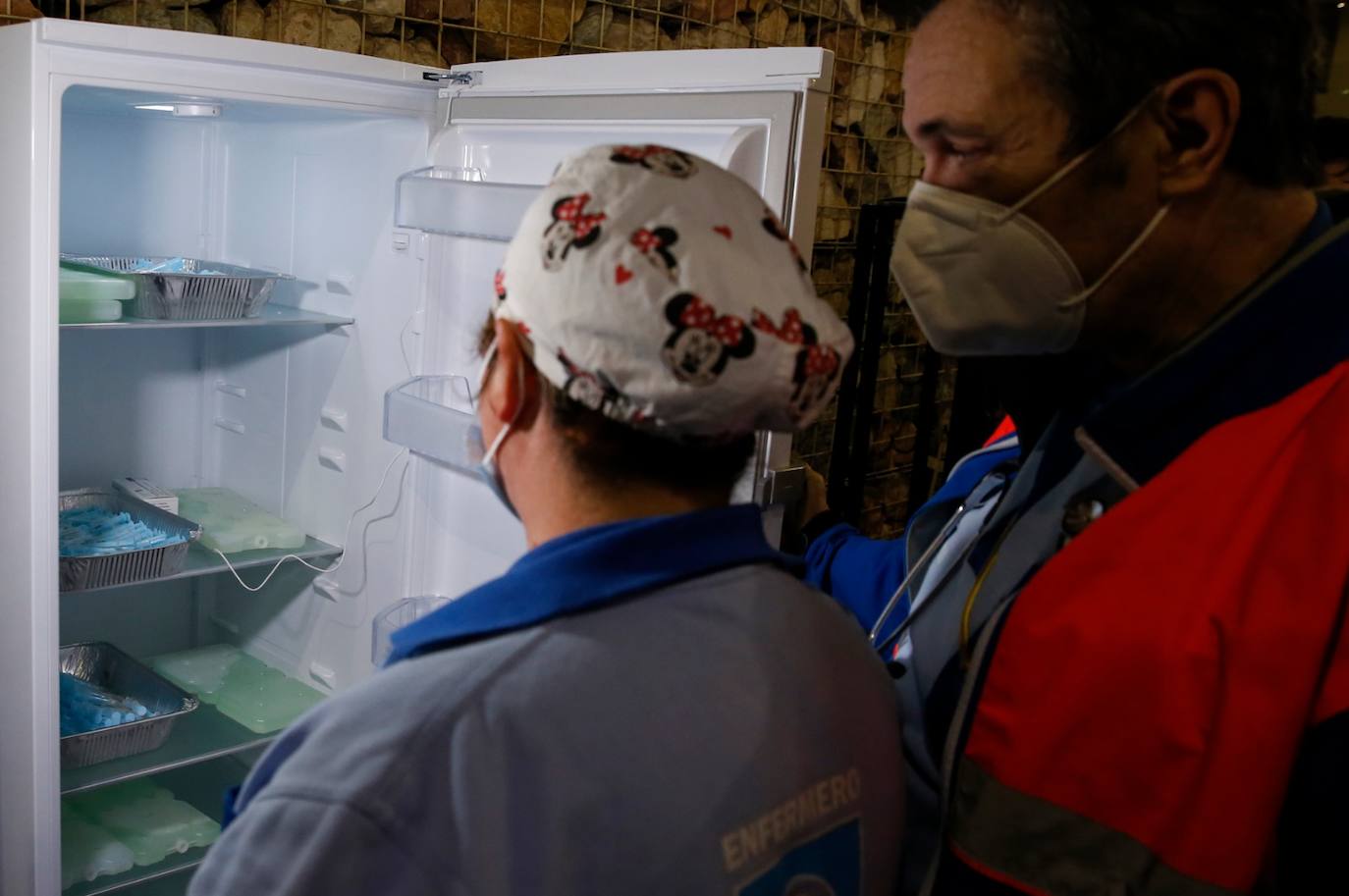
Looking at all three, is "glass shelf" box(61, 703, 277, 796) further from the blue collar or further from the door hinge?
the blue collar

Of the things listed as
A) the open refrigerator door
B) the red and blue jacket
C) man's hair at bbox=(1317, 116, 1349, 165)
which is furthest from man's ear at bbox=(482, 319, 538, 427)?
man's hair at bbox=(1317, 116, 1349, 165)

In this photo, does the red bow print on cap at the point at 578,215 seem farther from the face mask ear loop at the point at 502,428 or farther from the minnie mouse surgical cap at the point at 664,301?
the face mask ear loop at the point at 502,428

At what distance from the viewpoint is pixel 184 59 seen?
153 centimetres

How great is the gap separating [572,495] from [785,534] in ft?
2.52

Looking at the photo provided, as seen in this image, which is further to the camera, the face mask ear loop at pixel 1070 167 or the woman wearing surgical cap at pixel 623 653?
the face mask ear loop at pixel 1070 167

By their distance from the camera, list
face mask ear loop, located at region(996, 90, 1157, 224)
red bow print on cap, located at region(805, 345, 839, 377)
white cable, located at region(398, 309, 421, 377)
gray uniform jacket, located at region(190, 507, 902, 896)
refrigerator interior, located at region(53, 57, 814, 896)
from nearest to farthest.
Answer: gray uniform jacket, located at region(190, 507, 902, 896), red bow print on cap, located at region(805, 345, 839, 377), face mask ear loop, located at region(996, 90, 1157, 224), refrigerator interior, located at region(53, 57, 814, 896), white cable, located at region(398, 309, 421, 377)

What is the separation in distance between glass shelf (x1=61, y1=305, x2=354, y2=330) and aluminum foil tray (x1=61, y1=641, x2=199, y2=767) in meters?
0.60

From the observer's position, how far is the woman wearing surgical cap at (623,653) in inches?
27.2

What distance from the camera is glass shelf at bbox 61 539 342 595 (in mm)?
1925

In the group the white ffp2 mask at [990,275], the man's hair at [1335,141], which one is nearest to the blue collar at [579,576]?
the white ffp2 mask at [990,275]

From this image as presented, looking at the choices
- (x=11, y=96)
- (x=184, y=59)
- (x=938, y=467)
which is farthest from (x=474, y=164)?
(x=938, y=467)

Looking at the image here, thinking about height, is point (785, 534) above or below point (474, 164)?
below

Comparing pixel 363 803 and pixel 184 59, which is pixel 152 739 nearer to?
pixel 184 59

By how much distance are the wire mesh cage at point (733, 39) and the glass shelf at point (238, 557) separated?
87cm
